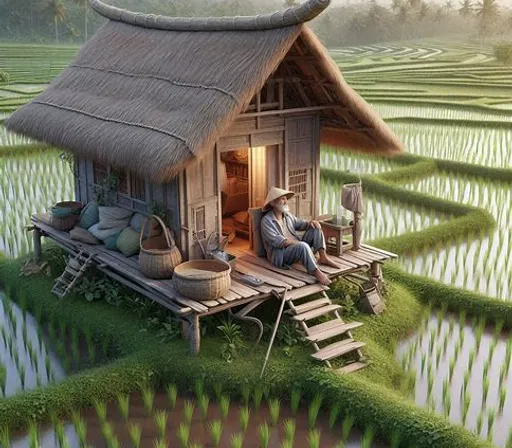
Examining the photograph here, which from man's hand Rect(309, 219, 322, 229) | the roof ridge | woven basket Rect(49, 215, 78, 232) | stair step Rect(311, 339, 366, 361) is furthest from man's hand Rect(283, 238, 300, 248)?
woven basket Rect(49, 215, 78, 232)

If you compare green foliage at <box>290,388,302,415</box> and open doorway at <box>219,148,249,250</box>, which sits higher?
open doorway at <box>219,148,249,250</box>

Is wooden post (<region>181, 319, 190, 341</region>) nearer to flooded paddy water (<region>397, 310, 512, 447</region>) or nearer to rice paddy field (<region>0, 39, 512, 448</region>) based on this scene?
rice paddy field (<region>0, 39, 512, 448</region>)

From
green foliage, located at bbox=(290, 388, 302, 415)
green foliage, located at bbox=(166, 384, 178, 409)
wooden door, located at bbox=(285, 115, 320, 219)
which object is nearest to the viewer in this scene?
green foliage, located at bbox=(290, 388, 302, 415)

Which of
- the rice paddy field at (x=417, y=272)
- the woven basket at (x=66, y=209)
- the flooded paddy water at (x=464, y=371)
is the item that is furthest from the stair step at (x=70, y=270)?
the flooded paddy water at (x=464, y=371)

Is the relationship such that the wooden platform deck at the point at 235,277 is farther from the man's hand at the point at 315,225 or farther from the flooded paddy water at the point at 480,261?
the flooded paddy water at the point at 480,261

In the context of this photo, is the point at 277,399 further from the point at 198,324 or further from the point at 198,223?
the point at 198,223

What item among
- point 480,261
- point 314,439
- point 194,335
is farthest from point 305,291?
point 480,261

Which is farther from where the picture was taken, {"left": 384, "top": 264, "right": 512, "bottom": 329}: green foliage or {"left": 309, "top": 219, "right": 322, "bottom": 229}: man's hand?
{"left": 384, "top": 264, "right": 512, "bottom": 329}: green foliage

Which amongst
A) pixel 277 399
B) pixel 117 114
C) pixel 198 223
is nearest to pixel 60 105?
pixel 117 114
